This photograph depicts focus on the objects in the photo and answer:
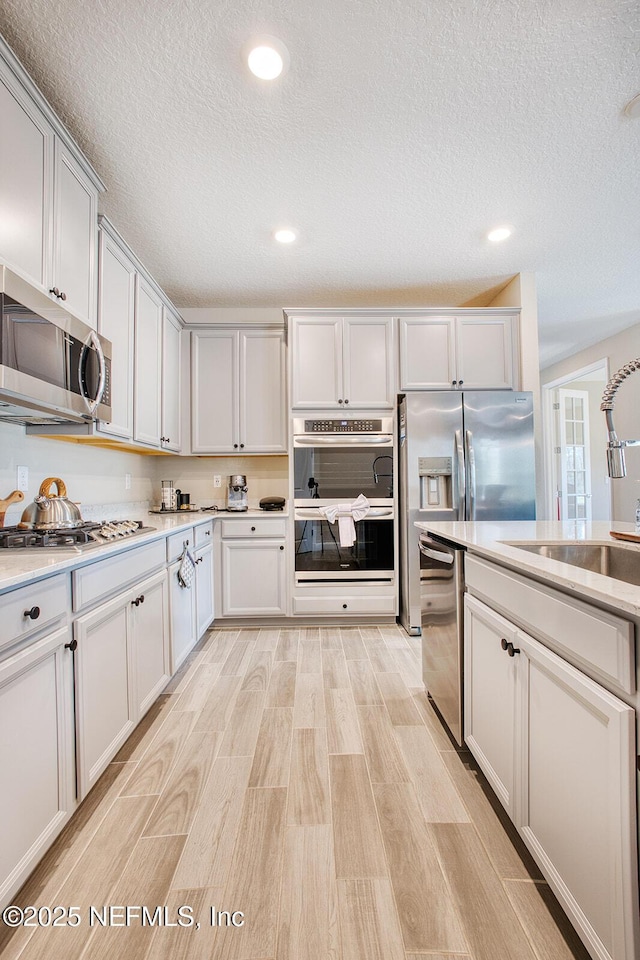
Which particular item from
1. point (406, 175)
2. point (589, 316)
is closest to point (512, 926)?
point (406, 175)

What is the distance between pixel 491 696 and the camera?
4.49 feet

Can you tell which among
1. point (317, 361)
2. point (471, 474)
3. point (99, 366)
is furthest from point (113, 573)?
point (471, 474)

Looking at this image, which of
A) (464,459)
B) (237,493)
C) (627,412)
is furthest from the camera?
(627,412)

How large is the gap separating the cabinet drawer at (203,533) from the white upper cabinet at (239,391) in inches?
28.9

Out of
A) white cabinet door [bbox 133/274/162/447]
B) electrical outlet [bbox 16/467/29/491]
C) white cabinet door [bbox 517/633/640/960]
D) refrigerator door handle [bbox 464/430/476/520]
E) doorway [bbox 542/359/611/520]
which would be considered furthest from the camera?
doorway [bbox 542/359/611/520]

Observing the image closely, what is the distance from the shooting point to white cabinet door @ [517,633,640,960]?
0.75m

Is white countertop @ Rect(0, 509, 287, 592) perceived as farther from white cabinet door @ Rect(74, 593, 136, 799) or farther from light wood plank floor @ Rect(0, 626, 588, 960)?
light wood plank floor @ Rect(0, 626, 588, 960)

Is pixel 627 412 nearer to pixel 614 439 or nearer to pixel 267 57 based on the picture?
pixel 614 439

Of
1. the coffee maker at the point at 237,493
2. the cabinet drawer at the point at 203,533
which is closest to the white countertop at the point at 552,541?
the cabinet drawer at the point at 203,533

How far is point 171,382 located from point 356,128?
2078 millimetres

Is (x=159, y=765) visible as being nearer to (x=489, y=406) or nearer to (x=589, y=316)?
(x=489, y=406)

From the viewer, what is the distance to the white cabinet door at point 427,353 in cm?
330

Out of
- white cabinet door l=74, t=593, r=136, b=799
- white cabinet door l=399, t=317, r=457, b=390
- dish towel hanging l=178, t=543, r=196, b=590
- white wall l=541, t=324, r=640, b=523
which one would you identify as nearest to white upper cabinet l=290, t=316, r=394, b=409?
white cabinet door l=399, t=317, r=457, b=390

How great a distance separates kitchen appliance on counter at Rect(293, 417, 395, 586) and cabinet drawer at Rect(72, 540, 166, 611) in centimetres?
134
